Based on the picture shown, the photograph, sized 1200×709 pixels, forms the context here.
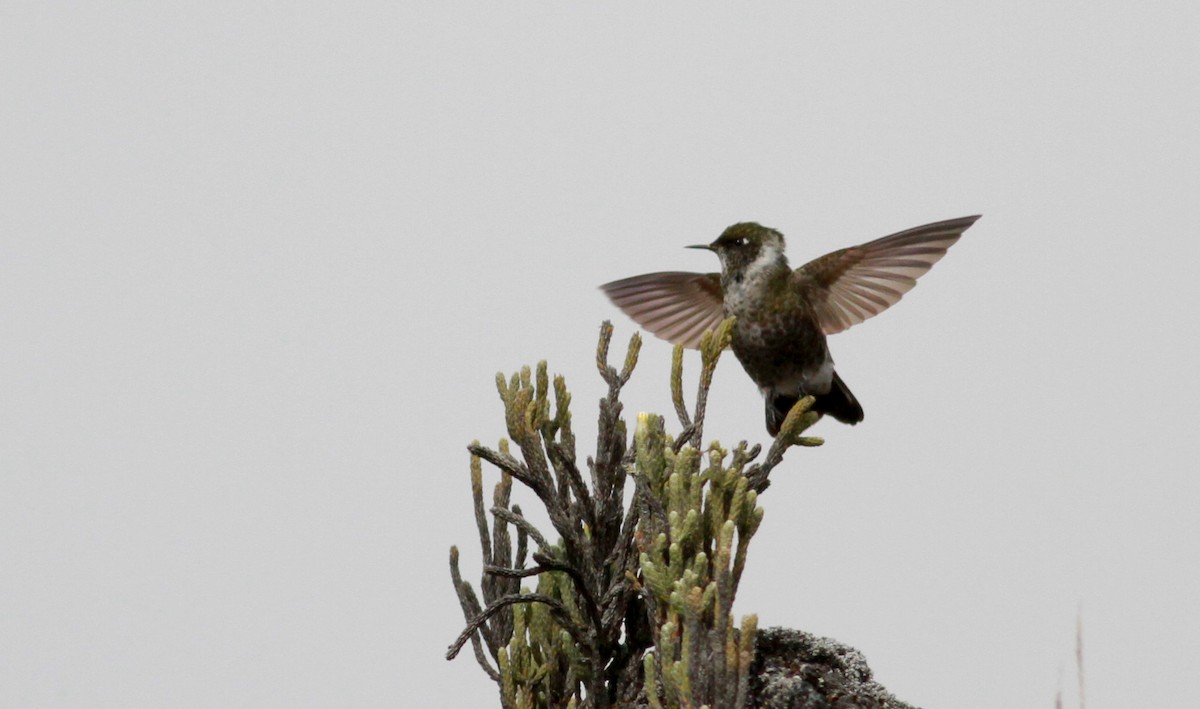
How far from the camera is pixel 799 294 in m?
6.05

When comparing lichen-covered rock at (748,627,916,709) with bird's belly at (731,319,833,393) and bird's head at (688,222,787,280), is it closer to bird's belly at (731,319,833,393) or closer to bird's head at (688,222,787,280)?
bird's belly at (731,319,833,393)

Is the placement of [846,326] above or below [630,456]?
above

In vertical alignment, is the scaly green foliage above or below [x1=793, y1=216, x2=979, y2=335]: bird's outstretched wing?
below

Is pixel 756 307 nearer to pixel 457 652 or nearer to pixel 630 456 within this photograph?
pixel 630 456

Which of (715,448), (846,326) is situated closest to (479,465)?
(715,448)

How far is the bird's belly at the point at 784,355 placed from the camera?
5781 millimetres

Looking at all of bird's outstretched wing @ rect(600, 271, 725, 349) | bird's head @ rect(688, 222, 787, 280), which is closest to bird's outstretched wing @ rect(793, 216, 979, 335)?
bird's head @ rect(688, 222, 787, 280)

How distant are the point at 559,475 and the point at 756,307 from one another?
1.47 meters

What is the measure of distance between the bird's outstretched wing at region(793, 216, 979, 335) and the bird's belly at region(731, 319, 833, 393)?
34 centimetres

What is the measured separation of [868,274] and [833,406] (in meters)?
0.70

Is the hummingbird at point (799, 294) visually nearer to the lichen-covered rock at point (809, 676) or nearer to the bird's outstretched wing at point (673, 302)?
the bird's outstretched wing at point (673, 302)

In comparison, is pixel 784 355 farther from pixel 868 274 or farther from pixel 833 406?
pixel 868 274

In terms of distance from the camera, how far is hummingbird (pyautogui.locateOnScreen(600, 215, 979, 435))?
5.80 metres

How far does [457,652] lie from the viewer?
4.68 metres
